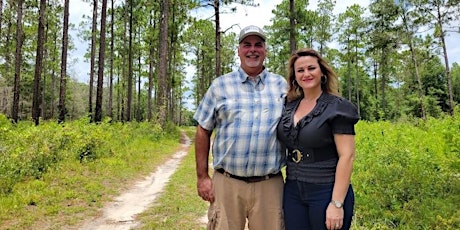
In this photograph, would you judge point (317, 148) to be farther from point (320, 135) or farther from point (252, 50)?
point (252, 50)

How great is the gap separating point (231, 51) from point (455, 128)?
122 feet

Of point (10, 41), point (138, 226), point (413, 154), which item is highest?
point (10, 41)

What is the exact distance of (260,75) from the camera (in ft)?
10.4

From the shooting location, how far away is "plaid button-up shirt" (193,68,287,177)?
2.96 metres

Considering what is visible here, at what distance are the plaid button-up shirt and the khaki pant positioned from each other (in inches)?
4.5

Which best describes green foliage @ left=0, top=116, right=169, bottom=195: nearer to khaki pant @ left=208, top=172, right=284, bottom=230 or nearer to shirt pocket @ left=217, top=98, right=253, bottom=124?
khaki pant @ left=208, top=172, right=284, bottom=230

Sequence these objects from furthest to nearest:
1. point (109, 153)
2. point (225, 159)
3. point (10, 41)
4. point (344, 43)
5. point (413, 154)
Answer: point (344, 43), point (10, 41), point (109, 153), point (413, 154), point (225, 159)

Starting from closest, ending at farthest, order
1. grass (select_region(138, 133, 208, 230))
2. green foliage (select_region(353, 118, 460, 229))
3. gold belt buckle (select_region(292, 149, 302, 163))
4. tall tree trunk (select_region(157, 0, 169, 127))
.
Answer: gold belt buckle (select_region(292, 149, 302, 163)) → green foliage (select_region(353, 118, 460, 229)) → grass (select_region(138, 133, 208, 230)) → tall tree trunk (select_region(157, 0, 169, 127))

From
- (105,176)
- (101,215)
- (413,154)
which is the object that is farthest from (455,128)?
(105,176)

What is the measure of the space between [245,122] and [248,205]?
68cm

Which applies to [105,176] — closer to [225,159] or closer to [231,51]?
[225,159]

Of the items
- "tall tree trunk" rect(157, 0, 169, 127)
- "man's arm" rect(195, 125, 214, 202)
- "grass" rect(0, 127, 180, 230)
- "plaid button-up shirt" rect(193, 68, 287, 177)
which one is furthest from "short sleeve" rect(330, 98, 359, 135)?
"tall tree trunk" rect(157, 0, 169, 127)

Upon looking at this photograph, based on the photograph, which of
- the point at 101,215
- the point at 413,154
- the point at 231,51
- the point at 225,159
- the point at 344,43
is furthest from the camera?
the point at 231,51

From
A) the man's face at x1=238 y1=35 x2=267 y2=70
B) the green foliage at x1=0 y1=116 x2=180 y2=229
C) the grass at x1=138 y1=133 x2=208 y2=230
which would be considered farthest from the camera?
the green foliage at x1=0 y1=116 x2=180 y2=229
